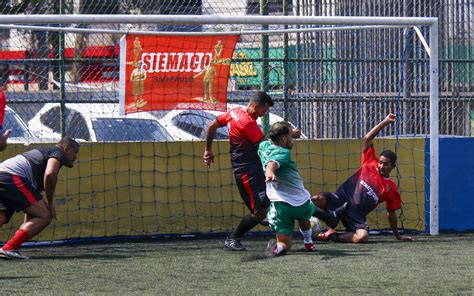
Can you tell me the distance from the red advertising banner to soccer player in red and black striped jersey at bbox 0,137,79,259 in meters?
1.47

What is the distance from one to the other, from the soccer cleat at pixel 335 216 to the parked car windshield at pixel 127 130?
Result: 2032 mm

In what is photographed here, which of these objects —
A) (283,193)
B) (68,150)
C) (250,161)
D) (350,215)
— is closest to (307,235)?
(283,193)

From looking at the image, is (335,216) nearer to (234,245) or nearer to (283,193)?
(234,245)

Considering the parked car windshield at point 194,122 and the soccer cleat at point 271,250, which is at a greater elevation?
the parked car windshield at point 194,122

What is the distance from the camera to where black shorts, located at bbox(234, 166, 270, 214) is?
9781 millimetres

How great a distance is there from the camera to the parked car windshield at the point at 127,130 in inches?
445

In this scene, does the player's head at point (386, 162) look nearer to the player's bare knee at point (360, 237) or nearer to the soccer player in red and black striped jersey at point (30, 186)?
the player's bare knee at point (360, 237)

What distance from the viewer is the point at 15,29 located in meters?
10.5

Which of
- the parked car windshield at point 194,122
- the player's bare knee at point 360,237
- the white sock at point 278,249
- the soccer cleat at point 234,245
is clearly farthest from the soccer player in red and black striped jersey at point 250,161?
the parked car windshield at point 194,122

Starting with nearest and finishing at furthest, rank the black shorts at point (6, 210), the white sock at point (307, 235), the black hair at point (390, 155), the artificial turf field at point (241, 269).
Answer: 1. the artificial turf field at point (241, 269)
2. the black shorts at point (6, 210)
3. the white sock at point (307, 235)
4. the black hair at point (390, 155)

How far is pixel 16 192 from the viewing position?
30.4 feet

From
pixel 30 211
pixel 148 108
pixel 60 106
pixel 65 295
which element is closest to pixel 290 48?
pixel 148 108

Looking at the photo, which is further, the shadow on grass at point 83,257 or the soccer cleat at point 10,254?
the shadow on grass at point 83,257

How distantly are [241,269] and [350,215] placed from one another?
265 cm
